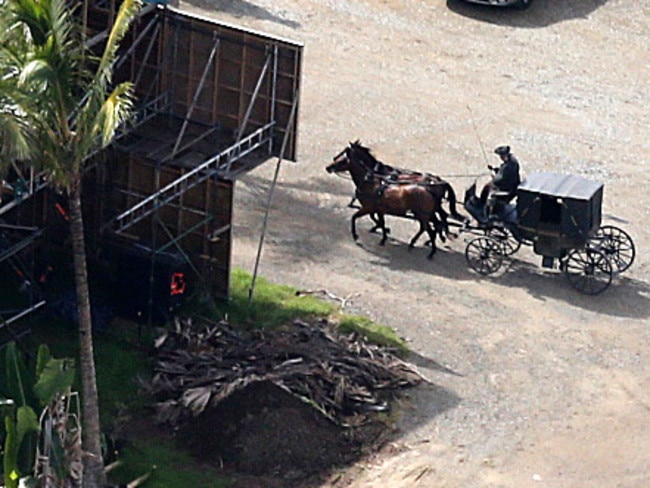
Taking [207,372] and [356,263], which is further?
[356,263]

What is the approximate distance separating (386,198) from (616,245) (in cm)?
387

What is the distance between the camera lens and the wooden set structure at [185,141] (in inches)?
1041

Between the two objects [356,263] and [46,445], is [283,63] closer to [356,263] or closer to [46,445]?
[356,263]

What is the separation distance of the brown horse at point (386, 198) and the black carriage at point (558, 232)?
2.56ft

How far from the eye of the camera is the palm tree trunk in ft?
65.7

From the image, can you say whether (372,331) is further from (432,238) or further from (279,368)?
(432,238)

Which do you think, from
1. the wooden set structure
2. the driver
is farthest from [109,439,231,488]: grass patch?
the driver

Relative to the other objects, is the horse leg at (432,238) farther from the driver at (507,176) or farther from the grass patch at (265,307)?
the grass patch at (265,307)

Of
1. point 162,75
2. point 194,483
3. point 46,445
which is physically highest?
point 162,75

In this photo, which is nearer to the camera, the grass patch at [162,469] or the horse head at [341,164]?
the grass patch at [162,469]

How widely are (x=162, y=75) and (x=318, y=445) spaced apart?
7.35 m

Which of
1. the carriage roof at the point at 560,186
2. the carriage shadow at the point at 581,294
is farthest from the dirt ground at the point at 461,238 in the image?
the carriage roof at the point at 560,186

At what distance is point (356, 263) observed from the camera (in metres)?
29.0

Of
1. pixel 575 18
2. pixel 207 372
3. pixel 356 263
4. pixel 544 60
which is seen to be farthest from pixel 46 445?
pixel 575 18
